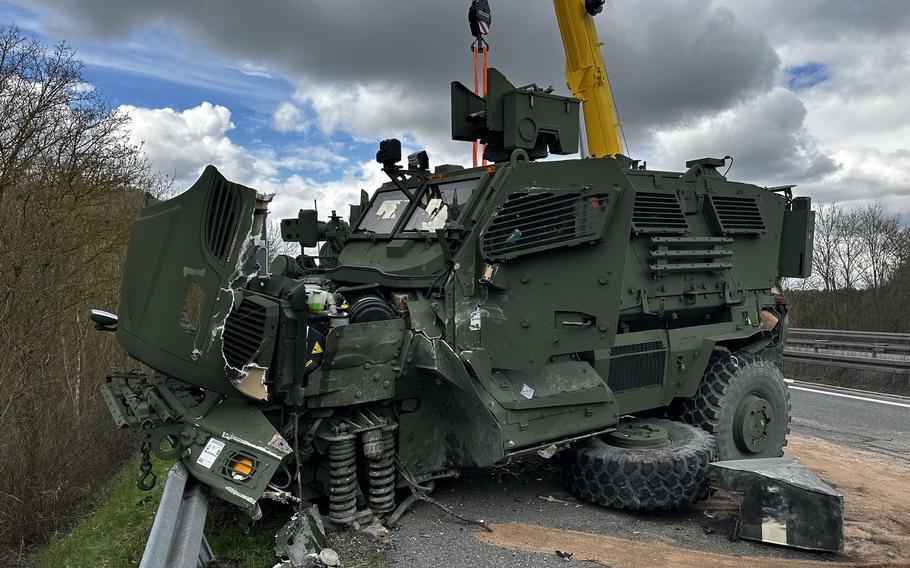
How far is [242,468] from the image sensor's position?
4.03m

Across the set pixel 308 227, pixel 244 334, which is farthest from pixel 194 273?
pixel 308 227

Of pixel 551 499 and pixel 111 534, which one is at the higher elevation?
pixel 551 499

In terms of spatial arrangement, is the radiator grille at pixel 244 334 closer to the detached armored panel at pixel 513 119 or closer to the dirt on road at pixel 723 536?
the dirt on road at pixel 723 536

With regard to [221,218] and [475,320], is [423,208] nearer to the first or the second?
[475,320]

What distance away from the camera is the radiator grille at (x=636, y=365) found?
583cm

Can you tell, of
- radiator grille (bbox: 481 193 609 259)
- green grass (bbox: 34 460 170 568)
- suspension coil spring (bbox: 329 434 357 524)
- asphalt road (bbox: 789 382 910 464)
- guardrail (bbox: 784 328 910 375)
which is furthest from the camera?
guardrail (bbox: 784 328 910 375)

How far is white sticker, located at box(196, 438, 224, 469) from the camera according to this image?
4.03 metres

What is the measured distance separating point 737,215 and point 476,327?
3.34m

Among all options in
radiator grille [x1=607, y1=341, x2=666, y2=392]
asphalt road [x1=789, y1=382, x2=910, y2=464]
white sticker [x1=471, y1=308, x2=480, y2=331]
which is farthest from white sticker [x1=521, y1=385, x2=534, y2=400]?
asphalt road [x1=789, y1=382, x2=910, y2=464]

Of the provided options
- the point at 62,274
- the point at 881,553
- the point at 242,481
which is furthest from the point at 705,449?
the point at 62,274

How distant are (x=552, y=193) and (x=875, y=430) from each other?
689 cm

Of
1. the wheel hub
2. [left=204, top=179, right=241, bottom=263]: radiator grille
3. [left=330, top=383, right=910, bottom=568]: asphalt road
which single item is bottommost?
[left=330, top=383, right=910, bottom=568]: asphalt road

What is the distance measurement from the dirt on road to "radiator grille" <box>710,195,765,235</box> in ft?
8.38

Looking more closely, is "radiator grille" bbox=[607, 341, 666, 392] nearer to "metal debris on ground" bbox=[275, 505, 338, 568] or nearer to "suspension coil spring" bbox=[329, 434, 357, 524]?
"suspension coil spring" bbox=[329, 434, 357, 524]
